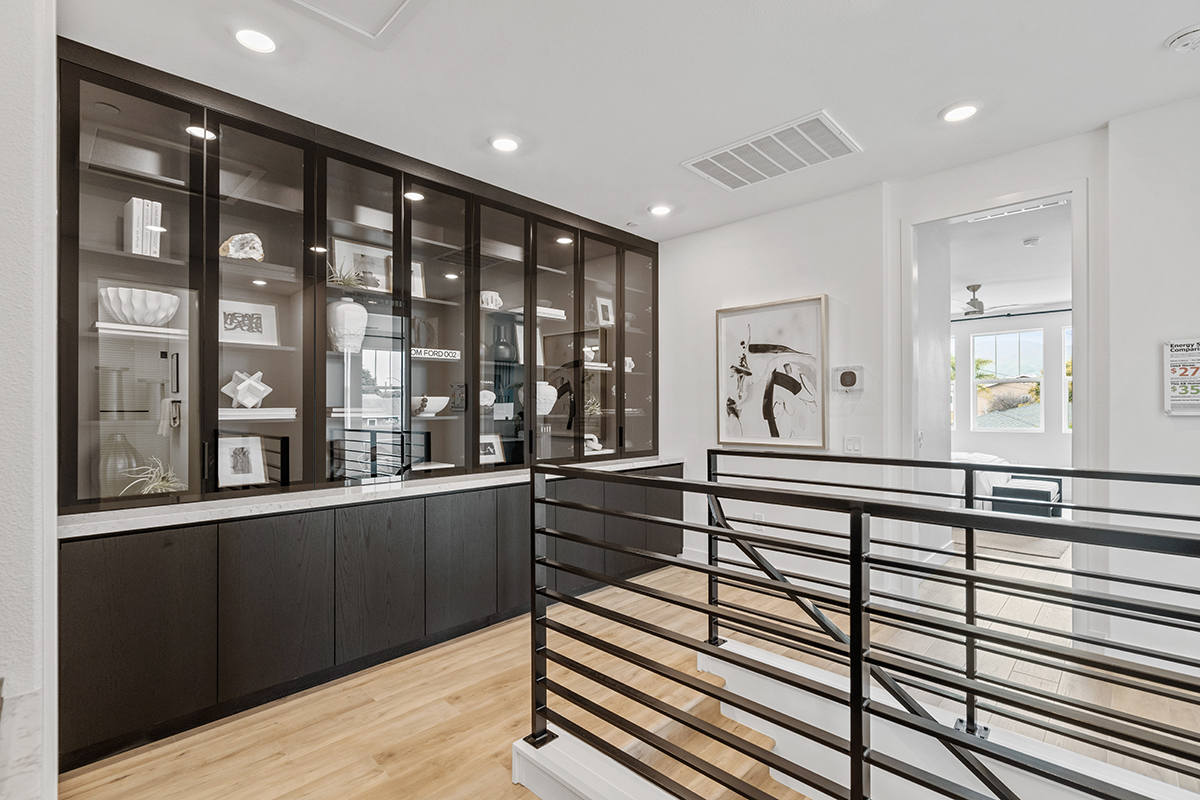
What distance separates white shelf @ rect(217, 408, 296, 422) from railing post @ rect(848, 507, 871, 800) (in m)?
2.42

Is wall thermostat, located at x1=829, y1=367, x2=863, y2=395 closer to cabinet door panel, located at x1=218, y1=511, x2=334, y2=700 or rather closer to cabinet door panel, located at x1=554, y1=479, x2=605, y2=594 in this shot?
cabinet door panel, located at x1=554, y1=479, x2=605, y2=594

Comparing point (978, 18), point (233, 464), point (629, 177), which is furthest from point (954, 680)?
point (629, 177)

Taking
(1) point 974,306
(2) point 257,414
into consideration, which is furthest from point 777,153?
(1) point 974,306

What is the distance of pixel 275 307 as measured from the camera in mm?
2611

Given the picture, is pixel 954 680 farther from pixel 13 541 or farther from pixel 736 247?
pixel 736 247

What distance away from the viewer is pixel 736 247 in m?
4.21

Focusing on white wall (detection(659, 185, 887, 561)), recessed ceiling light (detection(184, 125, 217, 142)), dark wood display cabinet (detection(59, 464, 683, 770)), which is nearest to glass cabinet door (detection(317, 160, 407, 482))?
dark wood display cabinet (detection(59, 464, 683, 770))

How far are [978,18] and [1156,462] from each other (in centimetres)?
209

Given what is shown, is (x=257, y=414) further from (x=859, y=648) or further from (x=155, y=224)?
(x=859, y=648)

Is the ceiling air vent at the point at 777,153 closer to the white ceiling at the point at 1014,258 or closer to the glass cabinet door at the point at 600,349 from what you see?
the white ceiling at the point at 1014,258

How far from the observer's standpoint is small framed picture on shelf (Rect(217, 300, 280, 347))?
2.46m

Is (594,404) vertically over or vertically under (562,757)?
over

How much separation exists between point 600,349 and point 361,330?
180cm

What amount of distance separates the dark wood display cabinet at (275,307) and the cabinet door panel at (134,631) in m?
0.27
